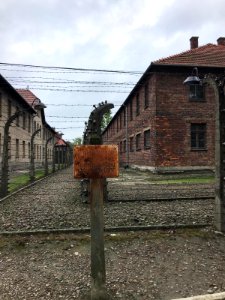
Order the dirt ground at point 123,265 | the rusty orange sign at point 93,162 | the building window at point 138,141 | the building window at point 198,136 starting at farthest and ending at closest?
the building window at point 138,141, the building window at point 198,136, the dirt ground at point 123,265, the rusty orange sign at point 93,162

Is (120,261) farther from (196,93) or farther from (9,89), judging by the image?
(9,89)

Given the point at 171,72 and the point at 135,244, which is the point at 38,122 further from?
the point at 135,244

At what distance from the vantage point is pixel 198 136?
64.3ft

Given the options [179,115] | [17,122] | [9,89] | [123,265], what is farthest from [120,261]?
[17,122]

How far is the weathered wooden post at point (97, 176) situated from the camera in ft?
10.3

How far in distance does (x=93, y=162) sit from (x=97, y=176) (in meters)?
0.14

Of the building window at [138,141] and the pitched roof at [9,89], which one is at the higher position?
the pitched roof at [9,89]

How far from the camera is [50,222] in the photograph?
6.36 metres

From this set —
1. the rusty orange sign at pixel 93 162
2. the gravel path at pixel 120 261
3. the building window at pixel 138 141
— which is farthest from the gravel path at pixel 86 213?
the building window at pixel 138 141

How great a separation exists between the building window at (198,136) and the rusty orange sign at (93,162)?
16.9m

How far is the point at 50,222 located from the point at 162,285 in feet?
10.6

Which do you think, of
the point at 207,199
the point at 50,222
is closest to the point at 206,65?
the point at 207,199

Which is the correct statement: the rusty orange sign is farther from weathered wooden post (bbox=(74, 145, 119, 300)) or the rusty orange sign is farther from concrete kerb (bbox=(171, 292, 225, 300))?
concrete kerb (bbox=(171, 292, 225, 300))

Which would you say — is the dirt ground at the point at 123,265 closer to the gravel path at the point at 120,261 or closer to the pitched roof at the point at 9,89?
the gravel path at the point at 120,261
